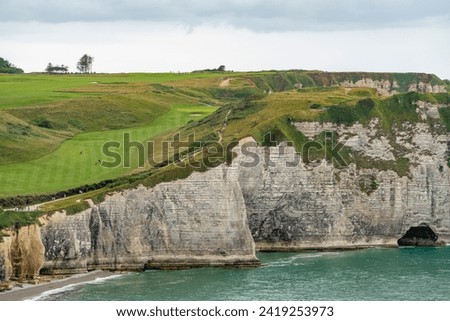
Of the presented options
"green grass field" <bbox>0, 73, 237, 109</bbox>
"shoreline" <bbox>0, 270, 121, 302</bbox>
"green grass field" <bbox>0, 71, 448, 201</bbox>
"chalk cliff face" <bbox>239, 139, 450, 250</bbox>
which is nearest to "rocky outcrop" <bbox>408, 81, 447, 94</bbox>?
"green grass field" <bbox>0, 71, 448, 201</bbox>

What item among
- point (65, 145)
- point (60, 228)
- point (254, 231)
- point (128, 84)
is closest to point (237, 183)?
point (254, 231)

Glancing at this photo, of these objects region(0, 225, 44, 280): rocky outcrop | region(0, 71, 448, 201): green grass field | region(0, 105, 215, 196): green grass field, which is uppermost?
region(0, 71, 448, 201): green grass field

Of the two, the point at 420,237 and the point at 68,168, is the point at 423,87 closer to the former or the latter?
the point at 420,237

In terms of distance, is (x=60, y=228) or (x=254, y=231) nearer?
(x=60, y=228)

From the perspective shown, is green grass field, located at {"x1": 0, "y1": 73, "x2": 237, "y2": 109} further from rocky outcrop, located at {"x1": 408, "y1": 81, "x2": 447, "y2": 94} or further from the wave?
the wave

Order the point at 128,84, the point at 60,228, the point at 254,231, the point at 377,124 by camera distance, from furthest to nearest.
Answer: the point at 128,84
the point at 377,124
the point at 254,231
the point at 60,228

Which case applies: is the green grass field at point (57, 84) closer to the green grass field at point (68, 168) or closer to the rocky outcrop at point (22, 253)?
the green grass field at point (68, 168)

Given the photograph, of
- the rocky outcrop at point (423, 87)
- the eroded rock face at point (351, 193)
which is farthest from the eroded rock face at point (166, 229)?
the rocky outcrop at point (423, 87)

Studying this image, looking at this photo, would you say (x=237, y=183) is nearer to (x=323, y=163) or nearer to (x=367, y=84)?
(x=323, y=163)
